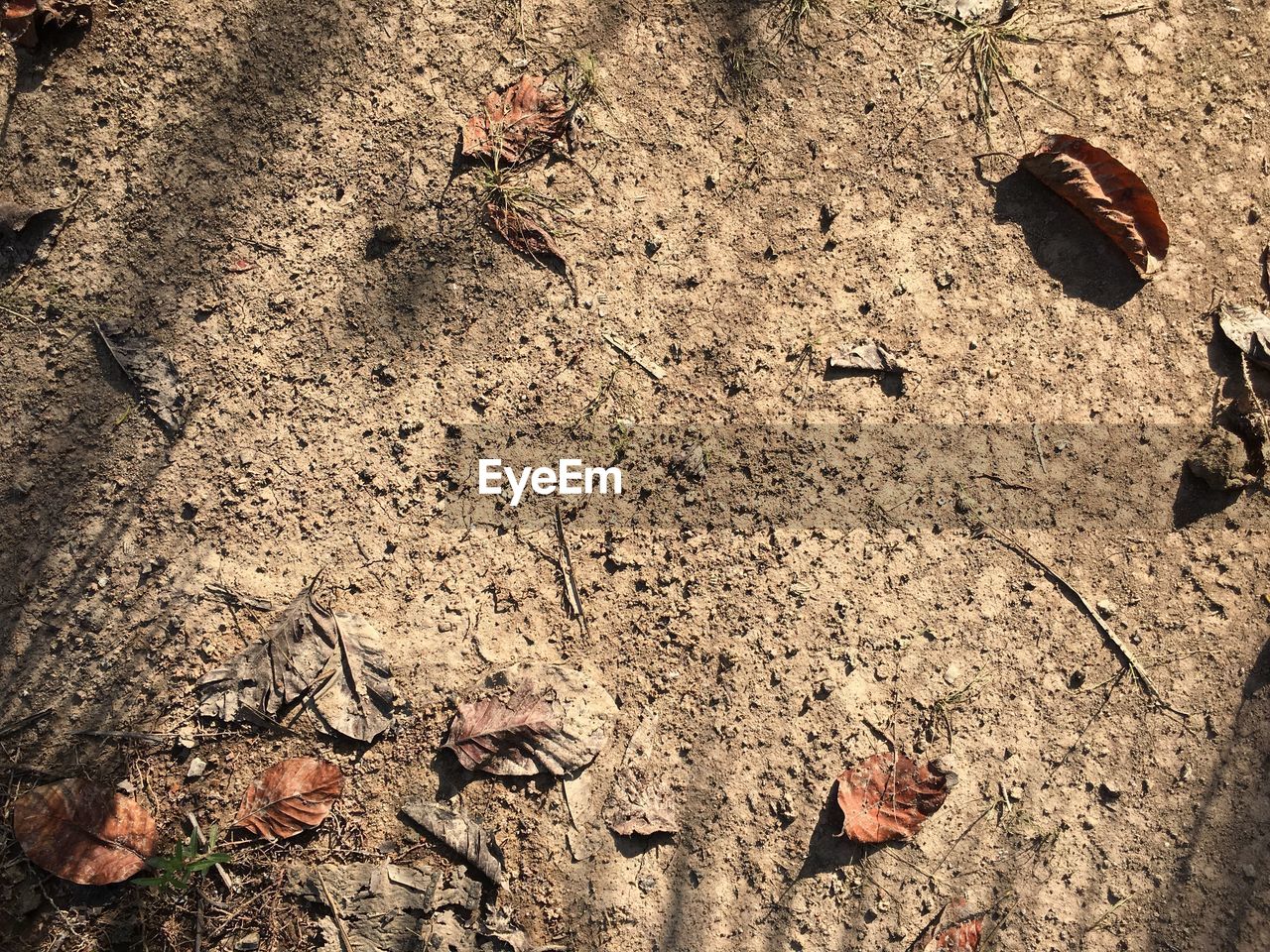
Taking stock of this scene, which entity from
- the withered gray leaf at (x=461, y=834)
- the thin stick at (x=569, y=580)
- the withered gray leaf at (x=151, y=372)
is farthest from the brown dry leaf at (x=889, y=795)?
the withered gray leaf at (x=151, y=372)

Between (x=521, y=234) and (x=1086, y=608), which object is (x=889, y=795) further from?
(x=521, y=234)

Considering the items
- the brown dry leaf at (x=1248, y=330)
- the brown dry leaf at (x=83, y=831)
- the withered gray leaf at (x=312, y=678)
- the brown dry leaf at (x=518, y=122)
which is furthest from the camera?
the brown dry leaf at (x=1248, y=330)

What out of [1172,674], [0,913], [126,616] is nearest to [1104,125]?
[1172,674]

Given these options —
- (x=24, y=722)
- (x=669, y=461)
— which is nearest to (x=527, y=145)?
(x=669, y=461)

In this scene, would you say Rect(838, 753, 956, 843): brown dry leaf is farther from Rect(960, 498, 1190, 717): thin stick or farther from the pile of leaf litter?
the pile of leaf litter

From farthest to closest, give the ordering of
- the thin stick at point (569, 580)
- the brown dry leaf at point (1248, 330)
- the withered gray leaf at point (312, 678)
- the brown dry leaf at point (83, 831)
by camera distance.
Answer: the brown dry leaf at point (1248, 330) → the thin stick at point (569, 580) → the withered gray leaf at point (312, 678) → the brown dry leaf at point (83, 831)

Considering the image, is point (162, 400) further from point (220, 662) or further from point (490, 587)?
point (490, 587)

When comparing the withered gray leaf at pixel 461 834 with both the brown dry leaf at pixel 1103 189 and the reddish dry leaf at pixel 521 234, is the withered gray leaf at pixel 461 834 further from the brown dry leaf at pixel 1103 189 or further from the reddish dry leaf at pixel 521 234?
the brown dry leaf at pixel 1103 189
